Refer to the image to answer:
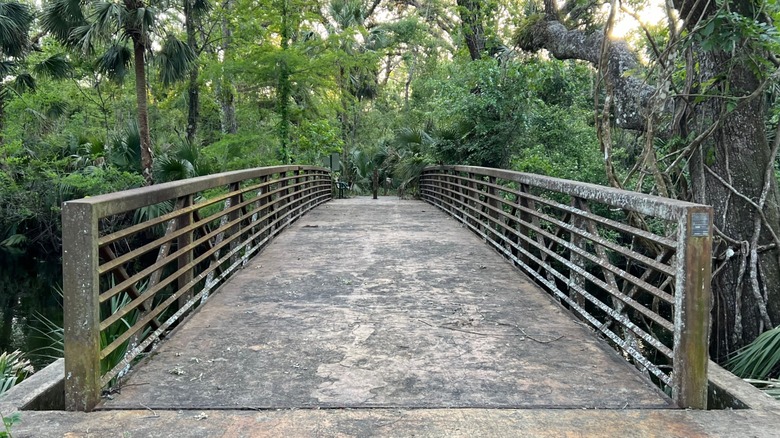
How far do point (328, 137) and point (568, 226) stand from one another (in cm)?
1541

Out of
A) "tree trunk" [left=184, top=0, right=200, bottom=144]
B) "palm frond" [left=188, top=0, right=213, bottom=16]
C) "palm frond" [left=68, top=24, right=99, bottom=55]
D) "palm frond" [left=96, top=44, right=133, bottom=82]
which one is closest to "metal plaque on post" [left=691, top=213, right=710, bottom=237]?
"palm frond" [left=68, top=24, right=99, bottom=55]

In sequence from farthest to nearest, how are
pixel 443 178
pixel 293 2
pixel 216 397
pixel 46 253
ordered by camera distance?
pixel 46 253 → pixel 293 2 → pixel 443 178 → pixel 216 397

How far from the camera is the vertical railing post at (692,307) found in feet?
9.91

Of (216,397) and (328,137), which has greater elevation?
(328,137)

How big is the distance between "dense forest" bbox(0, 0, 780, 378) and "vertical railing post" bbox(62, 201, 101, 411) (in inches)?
190

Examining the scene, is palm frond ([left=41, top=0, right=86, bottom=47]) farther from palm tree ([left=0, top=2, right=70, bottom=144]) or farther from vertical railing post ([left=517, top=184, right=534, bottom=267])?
vertical railing post ([left=517, top=184, right=534, bottom=267])

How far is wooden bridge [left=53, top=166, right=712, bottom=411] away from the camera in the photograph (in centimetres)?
309

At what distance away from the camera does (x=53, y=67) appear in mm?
18781

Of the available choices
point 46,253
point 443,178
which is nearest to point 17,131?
point 46,253

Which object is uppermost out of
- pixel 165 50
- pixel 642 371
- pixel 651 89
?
pixel 165 50

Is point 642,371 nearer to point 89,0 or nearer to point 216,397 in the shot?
point 216,397

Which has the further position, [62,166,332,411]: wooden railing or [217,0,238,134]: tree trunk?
[217,0,238,134]: tree trunk

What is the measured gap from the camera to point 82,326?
120 inches

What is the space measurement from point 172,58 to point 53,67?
5.27 m
